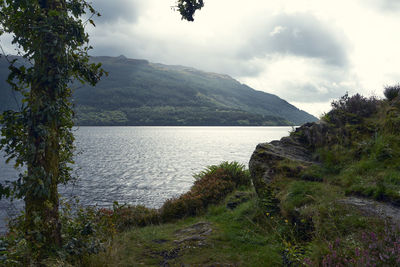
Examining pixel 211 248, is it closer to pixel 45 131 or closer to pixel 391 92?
pixel 45 131

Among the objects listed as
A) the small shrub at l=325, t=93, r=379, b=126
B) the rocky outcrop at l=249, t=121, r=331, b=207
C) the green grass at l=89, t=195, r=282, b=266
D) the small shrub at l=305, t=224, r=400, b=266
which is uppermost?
the small shrub at l=325, t=93, r=379, b=126

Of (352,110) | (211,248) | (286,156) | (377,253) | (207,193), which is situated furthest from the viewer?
(207,193)

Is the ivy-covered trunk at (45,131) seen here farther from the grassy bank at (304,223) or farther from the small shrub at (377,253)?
the small shrub at (377,253)

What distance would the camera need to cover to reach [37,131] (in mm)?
5031

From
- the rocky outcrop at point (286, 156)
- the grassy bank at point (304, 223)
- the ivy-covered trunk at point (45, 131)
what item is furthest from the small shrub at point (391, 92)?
the ivy-covered trunk at point (45, 131)

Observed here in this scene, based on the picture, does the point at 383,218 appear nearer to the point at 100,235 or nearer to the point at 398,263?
the point at 398,263

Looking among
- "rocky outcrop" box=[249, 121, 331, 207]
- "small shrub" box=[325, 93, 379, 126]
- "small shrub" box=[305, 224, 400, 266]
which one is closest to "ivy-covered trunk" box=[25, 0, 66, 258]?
"small shrub" box=[305, 224, 400, 266]

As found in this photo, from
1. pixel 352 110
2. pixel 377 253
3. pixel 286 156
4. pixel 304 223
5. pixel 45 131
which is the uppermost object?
pixel 352 110

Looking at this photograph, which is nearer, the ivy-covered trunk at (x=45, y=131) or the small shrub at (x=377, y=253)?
the small shrub at (x=377, y=253)

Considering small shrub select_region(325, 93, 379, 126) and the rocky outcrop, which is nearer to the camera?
the rocky outcrop

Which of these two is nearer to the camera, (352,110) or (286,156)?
(286,156)

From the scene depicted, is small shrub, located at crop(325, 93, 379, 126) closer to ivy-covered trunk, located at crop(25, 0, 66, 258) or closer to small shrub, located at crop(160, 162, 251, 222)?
small shrub, located at crop(160, 162, 251, 222)

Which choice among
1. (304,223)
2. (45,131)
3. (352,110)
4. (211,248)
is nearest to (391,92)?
(352,110)

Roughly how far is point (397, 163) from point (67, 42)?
28.1ft
